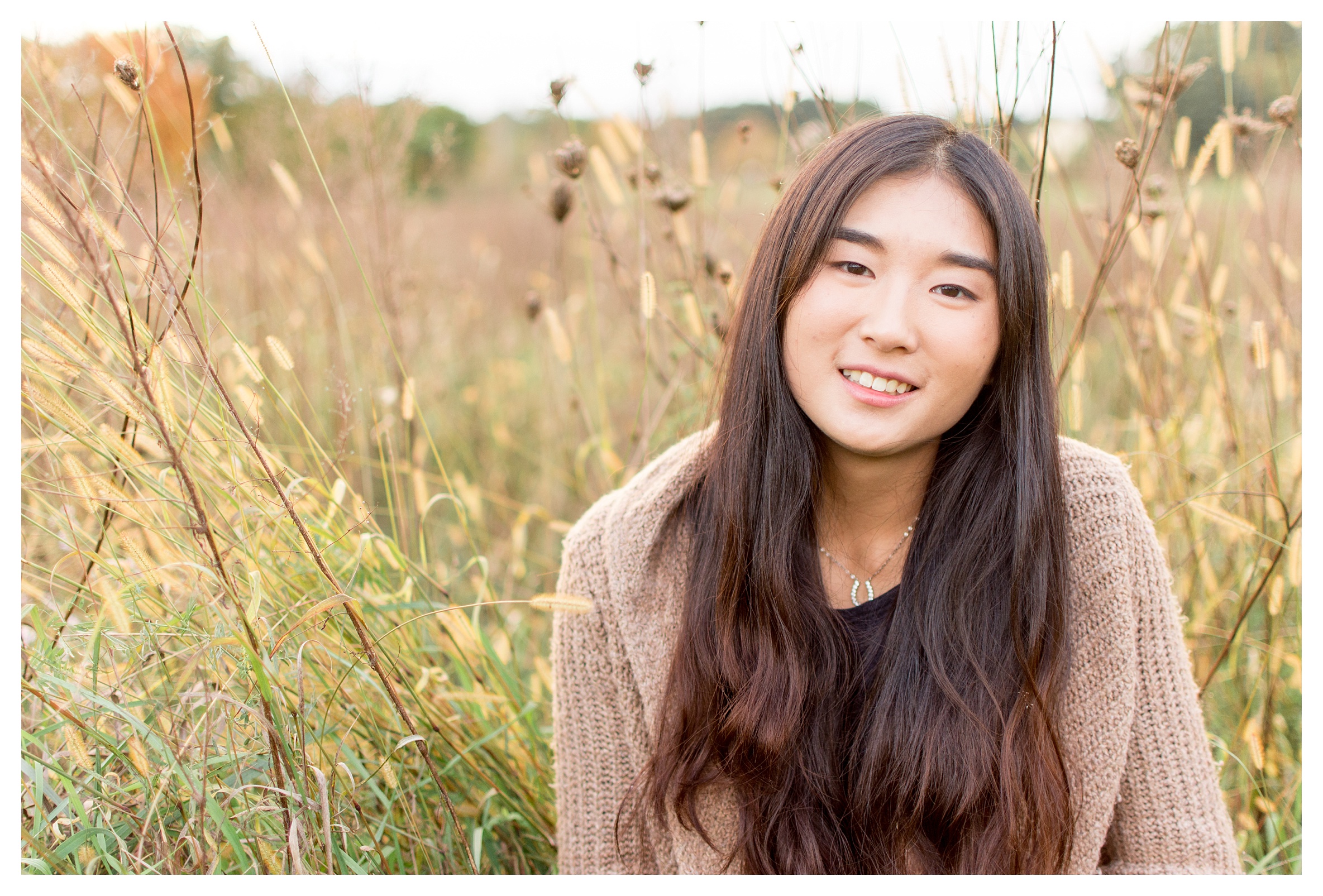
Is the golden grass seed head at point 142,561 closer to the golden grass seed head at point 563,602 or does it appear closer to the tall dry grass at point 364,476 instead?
the tall dry grass at point 364,476

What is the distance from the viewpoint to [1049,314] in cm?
121

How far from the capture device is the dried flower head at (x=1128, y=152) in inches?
46.1

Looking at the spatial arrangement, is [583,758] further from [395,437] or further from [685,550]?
[395,437]

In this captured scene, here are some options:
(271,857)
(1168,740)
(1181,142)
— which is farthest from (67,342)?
(1181,142)

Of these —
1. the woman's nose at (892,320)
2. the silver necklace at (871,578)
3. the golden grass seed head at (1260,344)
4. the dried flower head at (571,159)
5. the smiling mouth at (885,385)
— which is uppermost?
the dried flower head at (571,159)

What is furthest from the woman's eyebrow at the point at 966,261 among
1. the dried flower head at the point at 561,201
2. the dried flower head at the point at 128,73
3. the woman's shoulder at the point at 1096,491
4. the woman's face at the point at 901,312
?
the dried flower head at the point at 128,73

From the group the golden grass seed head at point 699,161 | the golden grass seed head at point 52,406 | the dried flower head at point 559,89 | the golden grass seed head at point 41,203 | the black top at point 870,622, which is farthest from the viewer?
the golden grass seed head at point 699,161

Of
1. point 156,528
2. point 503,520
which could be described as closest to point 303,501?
point 156,528

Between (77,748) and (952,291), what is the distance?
1062 millimetres

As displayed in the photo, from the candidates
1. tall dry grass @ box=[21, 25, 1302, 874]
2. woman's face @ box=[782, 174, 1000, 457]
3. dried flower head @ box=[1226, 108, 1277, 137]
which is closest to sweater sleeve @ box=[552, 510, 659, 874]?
tall dry grass @ box=[21, 25, 1302, 874]

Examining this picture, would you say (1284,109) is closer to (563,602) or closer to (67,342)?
Answer: (563,602)

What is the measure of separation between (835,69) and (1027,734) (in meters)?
0.98

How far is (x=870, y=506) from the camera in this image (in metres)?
1.25

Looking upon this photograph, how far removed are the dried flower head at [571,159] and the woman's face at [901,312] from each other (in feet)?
1.50
